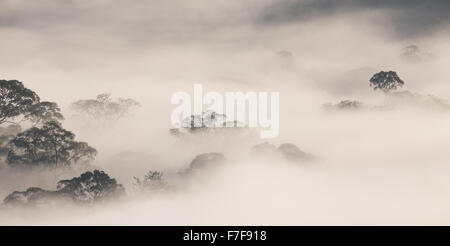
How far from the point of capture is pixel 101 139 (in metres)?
123

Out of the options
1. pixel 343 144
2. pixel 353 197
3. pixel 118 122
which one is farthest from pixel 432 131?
pixel 118 122

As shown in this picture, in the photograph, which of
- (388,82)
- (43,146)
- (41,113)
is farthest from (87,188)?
(388,82)

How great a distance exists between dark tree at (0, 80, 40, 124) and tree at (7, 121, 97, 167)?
1344 centimetres

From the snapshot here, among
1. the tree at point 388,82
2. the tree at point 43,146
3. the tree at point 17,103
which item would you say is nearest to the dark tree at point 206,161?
the tree at point 43,146

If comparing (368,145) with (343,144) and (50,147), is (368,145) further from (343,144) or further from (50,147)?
(50,147)

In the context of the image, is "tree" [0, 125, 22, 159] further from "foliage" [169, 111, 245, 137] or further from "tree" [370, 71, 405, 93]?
"tree" [370, 71, 405, 93]

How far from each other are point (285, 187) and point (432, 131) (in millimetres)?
81791

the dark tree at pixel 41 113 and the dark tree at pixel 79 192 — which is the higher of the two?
the dark tree at pixel 41 113

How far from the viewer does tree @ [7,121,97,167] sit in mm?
71938

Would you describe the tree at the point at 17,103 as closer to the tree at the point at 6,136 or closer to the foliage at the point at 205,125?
the tree at the point at 6,136

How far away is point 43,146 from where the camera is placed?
7231 centimetres

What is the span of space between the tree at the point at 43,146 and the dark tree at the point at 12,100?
1344 centimetres

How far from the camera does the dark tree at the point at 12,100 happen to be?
86.3 meters

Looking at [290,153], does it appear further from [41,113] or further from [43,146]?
[41,113]
